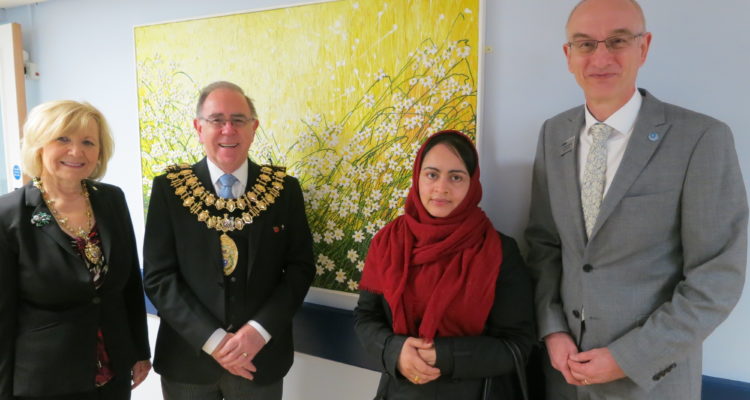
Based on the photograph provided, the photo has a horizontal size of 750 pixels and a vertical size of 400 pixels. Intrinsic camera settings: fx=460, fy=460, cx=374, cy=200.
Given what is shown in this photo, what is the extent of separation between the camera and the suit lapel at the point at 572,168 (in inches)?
48.9

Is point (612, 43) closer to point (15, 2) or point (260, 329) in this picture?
point (260, 329)

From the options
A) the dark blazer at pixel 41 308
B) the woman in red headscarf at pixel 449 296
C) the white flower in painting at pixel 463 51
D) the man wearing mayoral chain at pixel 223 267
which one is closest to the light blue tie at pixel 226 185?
the man wearing mayoral chain at pixel 223 267

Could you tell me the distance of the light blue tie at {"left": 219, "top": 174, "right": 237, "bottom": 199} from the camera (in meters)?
1.61

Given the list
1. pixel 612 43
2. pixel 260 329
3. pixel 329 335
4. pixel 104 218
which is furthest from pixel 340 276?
pixel 612 43

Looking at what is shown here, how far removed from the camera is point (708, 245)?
3.53ft

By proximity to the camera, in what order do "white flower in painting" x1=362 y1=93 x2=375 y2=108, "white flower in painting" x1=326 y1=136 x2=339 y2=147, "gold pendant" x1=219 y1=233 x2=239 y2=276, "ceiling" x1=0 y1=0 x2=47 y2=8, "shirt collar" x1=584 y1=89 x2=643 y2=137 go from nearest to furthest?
"shirt collar" x1=584 y1=89 x2=643 y2=137, "gold pendant" x1=219 y1=233 x2=239 y2=276, "white flower in painting" x1=362 y1=93 x2=375 y2=108, "white flower in painting" x1=326 y1=136 x2=339 y2=147, "ceiling" x1=0 y1=0 x2=47 y2=8

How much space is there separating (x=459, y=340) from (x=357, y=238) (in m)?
0.68

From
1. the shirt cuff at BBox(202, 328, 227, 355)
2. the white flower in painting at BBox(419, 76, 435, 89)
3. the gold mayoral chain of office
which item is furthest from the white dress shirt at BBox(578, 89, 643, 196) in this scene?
the shirt cuff at BBox(202, 328, 227, 355)

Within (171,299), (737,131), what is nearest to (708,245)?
(737,131)

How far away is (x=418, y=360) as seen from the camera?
4.10ft

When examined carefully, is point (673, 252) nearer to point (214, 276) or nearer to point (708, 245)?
point (708, 245)

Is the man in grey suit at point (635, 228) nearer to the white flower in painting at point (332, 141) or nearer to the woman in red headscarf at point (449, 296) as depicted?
the woman in red headscarf at point (449, 296)

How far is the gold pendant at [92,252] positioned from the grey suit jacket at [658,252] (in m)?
1.40

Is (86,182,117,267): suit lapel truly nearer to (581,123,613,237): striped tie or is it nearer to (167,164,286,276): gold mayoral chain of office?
(167,164,286,276): gold mayoral chain of office
